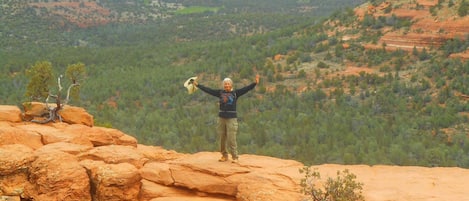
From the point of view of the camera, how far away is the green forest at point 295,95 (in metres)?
32.3

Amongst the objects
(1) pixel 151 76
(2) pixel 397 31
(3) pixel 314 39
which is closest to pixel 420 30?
(2) pixel 397 31

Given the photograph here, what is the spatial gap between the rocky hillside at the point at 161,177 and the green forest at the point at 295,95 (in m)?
8.38

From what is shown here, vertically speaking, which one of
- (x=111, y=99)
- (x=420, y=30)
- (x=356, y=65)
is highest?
(x=420, y=30)

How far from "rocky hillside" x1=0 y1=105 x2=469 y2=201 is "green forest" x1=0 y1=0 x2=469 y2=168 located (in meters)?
8.38

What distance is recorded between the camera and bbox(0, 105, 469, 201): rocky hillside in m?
12.3

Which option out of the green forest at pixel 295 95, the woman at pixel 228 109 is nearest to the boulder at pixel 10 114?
the green forest at pixel 295 95

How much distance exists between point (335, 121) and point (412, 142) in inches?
271

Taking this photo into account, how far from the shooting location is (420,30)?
50.7 metres

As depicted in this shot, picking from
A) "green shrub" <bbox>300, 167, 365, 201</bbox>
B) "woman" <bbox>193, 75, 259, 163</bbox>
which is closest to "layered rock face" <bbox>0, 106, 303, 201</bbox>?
"green shrub" <bbox>300, 167, 365, 201</bbox>

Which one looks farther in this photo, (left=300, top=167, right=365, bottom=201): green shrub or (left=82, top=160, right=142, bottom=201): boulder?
(left=82, top=160, right=142, bottom=201): boulder

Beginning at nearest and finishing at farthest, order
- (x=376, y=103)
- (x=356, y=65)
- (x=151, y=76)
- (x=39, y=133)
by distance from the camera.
Result: (x=39, y=133)
(x=376, y=103)
(x=356, y=65)
(x=151, y=76)

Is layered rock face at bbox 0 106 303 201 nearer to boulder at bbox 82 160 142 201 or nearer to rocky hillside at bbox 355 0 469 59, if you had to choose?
boulder at bbox 82 160 142 201

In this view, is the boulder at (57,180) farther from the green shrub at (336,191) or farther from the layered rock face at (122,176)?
the green shrub at (336,191)

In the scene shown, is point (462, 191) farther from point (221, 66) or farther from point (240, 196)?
point (221, 66)
